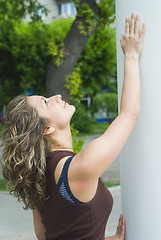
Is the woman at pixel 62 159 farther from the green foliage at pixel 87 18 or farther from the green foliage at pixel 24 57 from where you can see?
the green foliage at pixel 24 57

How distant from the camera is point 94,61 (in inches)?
664

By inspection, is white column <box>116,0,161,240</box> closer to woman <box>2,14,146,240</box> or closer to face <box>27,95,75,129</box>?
woman <box>2,14,146,240</box>

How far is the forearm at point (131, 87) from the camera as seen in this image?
4.37 feet

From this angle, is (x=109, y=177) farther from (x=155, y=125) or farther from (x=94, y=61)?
(x=94, y=61)

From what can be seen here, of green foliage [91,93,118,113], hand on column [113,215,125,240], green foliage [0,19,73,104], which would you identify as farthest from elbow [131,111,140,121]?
green foliage [91,93,118,113]

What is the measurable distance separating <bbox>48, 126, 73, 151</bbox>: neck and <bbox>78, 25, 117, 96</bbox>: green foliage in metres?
14.6

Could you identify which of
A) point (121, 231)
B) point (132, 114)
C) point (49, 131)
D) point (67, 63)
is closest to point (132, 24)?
point (132, 114)

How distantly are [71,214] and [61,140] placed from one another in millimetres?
353

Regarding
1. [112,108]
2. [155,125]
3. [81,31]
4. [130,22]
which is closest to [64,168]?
[155,125]

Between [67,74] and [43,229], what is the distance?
5.17 metres

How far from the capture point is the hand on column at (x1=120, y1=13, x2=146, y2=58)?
1324 mm

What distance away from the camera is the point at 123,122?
1306mm

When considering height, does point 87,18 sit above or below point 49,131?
above

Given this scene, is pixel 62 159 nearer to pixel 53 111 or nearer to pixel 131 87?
pixel 53 111
